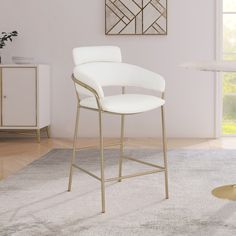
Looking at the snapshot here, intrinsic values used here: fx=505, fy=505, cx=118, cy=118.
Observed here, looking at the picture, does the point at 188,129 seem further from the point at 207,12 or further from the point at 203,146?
the point at 207,12

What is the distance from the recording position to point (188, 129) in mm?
5684

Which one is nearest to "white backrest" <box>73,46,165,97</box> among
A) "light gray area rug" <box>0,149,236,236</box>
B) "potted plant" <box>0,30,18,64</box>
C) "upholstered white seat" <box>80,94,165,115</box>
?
"upholstered white seat" <box>80,94,165,115</box>

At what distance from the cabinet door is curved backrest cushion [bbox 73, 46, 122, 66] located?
211 centimetres

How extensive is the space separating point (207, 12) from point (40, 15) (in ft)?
6.13

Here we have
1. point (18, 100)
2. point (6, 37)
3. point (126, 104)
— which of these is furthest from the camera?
point (6, 37)

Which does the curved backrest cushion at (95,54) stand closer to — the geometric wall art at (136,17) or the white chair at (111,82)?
the white chair at (111,82)

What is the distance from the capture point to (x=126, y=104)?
114 inches

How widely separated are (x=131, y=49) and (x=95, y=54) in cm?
242

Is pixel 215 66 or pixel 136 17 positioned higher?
pixel 136 17

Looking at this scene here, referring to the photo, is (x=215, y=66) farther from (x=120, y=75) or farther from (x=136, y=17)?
(x=136, y=17)

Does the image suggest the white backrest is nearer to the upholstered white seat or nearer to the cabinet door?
the upholstered white seat

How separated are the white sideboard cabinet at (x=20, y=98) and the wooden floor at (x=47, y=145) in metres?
0.20

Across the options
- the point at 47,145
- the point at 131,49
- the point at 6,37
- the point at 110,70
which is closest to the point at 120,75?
the point at 110,70

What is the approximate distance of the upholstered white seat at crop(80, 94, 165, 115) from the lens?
2.81m
